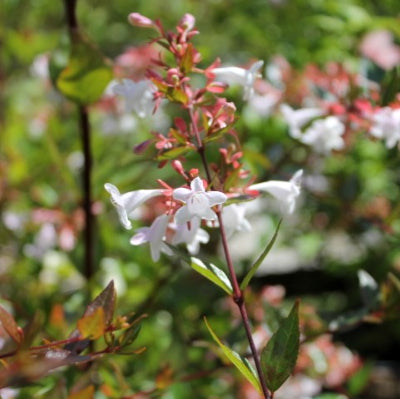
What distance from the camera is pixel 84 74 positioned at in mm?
970

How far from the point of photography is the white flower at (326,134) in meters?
1.00

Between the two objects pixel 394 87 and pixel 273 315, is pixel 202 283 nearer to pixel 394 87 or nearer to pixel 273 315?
pixel 273 315

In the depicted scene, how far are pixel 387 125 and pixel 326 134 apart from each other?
0.37ft

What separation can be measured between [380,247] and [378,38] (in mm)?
693

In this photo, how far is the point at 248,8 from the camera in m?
1.92

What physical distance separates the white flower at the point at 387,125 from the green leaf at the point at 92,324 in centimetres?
52

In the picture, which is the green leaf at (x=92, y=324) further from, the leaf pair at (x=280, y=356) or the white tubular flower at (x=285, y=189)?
the white tubular flower at (x=285, y=189)

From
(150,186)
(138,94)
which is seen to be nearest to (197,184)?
(138,94)

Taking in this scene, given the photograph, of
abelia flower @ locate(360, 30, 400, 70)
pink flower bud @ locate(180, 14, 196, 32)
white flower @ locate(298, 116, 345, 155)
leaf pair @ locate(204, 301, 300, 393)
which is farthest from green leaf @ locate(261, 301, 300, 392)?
abelia flower @ locate(360, 30, 400, 70)

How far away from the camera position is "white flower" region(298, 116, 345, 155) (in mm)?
996

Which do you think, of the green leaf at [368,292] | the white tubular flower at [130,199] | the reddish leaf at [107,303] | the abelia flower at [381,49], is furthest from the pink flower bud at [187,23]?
the abelia flower at [381,49]

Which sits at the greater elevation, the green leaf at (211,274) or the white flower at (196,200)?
the white flower at (196,200)

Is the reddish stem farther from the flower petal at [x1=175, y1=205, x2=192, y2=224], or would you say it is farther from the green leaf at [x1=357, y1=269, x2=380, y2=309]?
the green leaf at [x1=357, y1=269, x2=380, y2=309]

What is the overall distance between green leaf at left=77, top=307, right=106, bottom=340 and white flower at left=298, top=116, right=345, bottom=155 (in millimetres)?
537
